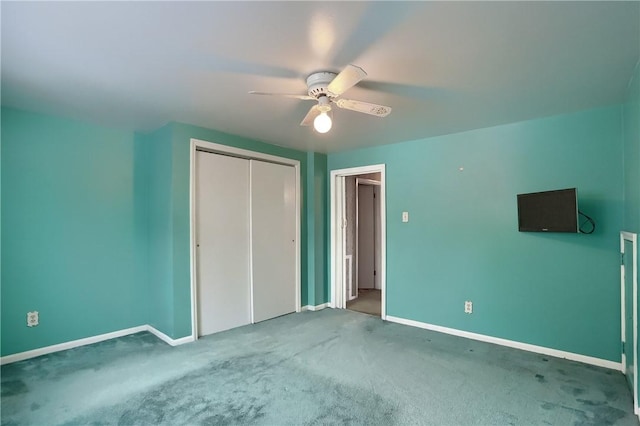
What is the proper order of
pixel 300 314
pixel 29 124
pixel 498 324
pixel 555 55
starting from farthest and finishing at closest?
pixel 300 314 → pixel 498 324 → pixel 29 124 → pixel 555 55

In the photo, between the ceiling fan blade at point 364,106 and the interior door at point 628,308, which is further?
the interior door at point 628,308

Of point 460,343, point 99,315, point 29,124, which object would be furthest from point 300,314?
point 29,124

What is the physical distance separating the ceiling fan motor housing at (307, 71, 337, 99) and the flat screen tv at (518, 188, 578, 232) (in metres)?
2.11

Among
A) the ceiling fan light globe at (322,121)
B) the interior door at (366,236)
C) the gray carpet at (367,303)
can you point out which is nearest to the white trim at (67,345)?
A: the gray carpet at (367,303)

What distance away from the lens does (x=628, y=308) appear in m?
2.49

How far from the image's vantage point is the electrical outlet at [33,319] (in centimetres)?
297

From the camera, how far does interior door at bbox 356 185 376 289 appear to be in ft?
20.3

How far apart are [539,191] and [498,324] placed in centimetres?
137

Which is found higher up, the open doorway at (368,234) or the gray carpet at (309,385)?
the open doorway at (368,234)

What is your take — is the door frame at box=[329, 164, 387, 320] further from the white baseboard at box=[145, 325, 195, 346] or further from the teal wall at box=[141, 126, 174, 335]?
the teal wall at box=[141, 126, 174, 335]

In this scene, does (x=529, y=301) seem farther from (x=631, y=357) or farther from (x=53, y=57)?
(x=53, y=57)

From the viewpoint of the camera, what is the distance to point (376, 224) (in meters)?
6.27

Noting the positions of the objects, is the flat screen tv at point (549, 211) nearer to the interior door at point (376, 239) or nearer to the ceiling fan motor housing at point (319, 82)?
the ceiling fan motor housing at point (319, 82)

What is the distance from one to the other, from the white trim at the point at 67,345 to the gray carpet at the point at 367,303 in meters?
2.70
